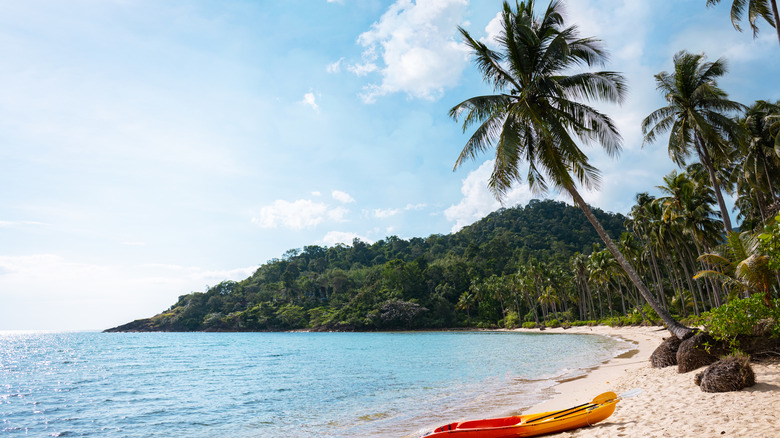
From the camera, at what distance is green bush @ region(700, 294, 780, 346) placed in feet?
33.4

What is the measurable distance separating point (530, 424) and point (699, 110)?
56.7ft

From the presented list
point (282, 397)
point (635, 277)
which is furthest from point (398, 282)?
point (635, 277)

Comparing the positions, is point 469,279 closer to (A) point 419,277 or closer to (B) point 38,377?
(A) point 419,277

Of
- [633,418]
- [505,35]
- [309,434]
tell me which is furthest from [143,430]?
[505,35]

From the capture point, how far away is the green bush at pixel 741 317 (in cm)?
1020

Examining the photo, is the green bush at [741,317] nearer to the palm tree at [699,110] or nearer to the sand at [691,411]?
the sand at [691,411]

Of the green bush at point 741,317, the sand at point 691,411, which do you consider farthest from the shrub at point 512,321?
the green bush at point 741,317

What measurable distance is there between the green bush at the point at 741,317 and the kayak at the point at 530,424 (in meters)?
5.00

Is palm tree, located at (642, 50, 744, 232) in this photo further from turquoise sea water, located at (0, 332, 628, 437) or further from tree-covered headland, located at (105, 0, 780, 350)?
turquoise sea water, located at (0, 332, 628, 437)

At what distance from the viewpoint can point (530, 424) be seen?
7.45 metres

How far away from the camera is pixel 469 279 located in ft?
313

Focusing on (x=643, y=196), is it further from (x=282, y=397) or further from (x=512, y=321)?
(x=512, y=321)

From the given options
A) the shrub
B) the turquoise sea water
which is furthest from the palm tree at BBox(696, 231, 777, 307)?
the shrub

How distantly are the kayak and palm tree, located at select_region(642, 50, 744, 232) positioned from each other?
13.5m
